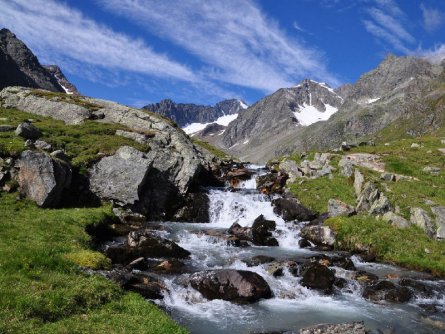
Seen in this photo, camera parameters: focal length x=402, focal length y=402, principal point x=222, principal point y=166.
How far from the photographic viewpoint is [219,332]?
19.4 metres

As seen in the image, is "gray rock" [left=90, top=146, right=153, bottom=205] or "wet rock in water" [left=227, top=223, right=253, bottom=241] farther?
"gray rock" [left=90, top=146, right=153, bottom=205]

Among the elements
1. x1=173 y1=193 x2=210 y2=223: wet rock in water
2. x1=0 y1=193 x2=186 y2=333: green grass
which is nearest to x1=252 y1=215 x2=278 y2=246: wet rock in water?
x1=173 y1=193 x2=210 y2=223: wet rock in water

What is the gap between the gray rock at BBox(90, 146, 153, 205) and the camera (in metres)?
44.2

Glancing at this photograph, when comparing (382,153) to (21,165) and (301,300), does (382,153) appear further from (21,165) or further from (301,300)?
(21,165)

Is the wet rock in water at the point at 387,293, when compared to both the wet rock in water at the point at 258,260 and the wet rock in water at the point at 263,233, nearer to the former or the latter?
the wet rock in water at the point at 258,260

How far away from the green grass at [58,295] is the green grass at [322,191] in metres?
28.9

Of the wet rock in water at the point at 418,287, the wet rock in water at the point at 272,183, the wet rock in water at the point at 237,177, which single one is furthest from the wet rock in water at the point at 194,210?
the wet rock in water at the point at 418,287

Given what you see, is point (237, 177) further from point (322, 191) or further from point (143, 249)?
point (143, 249)

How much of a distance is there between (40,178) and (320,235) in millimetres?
26934

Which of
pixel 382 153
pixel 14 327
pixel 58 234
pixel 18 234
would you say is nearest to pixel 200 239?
pixel 58 234

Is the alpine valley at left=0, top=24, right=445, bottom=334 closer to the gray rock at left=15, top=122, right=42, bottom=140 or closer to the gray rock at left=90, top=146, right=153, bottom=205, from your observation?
the gray rock at left=90, top=146, right=153, bottom=205

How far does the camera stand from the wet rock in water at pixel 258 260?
98.7 ft

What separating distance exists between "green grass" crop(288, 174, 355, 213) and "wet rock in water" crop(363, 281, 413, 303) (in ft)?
64.1

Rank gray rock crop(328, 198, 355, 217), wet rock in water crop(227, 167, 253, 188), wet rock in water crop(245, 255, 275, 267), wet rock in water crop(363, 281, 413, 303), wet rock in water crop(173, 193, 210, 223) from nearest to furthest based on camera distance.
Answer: wet rock in water crop(363, 281, 413, 303) < wet rock in water crop(245, 255, 275, 267) < gray rock crop(328, 198, 355, 217) < wet rock in water crop(173, 193, 210, 223) < wet rock in water crop(227, 167, 253, 188)
